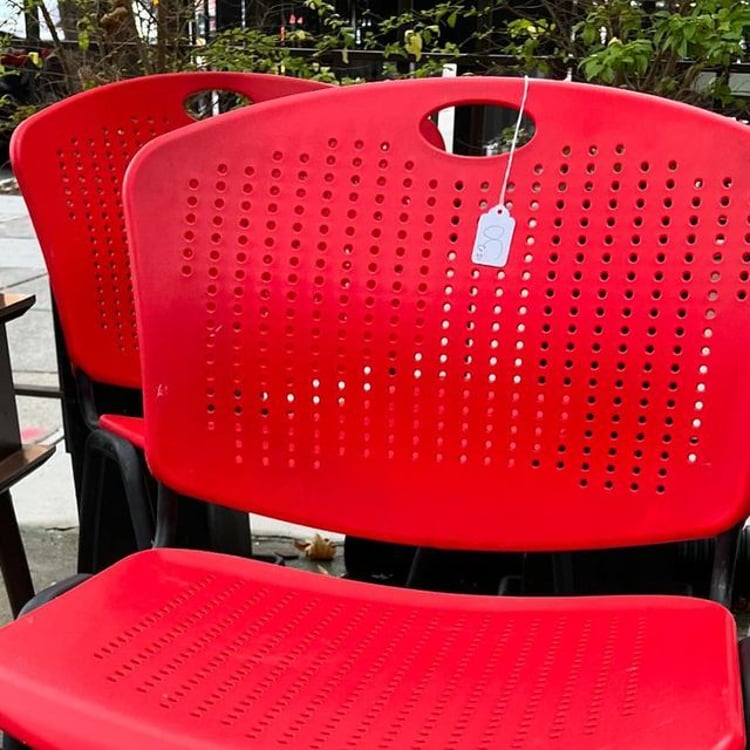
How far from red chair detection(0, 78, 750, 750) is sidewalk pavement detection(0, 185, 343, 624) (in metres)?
1.06

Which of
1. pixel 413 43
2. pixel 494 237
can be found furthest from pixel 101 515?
pixel 413 43

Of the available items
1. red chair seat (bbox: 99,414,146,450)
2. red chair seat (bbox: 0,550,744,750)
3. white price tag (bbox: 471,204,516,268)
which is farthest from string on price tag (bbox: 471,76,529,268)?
red chair seat (bbox: 99,414,146,450)

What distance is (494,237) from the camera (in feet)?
4.13

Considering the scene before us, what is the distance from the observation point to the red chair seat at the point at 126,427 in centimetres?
166

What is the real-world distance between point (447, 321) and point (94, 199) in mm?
912

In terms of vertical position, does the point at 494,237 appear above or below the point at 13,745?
above

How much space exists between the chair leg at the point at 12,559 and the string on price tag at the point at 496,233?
1.18 metres

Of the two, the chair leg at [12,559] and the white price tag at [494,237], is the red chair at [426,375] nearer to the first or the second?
the white price tag at [494,237]

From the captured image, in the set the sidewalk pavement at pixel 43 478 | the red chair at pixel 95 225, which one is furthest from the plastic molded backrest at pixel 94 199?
the sidewalk pavement at pixel 43 478

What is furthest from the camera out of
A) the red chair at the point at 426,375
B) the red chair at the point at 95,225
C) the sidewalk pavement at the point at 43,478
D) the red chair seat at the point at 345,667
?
the sidewalk pavement at the point at 43,478

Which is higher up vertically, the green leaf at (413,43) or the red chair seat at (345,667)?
the green leaf at (413,43)

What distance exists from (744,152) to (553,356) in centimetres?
33

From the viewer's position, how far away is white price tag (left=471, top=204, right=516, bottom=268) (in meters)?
1.25

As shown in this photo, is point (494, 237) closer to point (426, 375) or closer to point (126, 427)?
point (426, 375)
